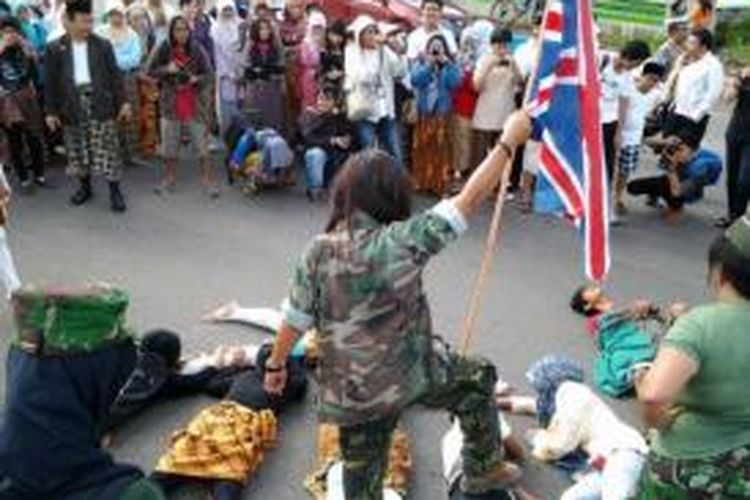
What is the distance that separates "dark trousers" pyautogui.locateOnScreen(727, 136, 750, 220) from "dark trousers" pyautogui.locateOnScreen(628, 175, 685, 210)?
0.47 m

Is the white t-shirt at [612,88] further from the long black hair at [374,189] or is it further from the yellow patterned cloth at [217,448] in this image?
the long black hair at [374,189]

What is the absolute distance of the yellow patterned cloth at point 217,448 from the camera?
17.7ft

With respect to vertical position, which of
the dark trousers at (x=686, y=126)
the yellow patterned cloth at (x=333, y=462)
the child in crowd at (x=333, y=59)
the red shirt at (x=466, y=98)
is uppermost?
the child in crowd at (x=333, y=59)

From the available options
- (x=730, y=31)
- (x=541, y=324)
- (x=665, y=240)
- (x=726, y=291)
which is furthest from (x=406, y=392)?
(x=730, y=31)

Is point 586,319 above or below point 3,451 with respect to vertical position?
below

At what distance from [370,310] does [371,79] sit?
604 cm

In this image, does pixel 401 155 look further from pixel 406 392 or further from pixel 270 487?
pixel 406 392

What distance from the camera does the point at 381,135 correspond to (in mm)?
10359

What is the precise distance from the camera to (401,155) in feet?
34.5

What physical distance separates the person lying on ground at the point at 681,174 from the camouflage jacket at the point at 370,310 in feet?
19.9

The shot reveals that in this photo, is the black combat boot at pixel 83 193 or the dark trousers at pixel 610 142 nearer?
the dark trousers at pixel 610 142

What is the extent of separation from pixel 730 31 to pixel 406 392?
45.4 feet

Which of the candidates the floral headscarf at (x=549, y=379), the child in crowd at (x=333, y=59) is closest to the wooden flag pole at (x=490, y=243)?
the floral headscarf at (x=549, y=379)


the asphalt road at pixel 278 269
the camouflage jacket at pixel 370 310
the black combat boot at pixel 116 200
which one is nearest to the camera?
the camouflage jacket at pixel 370 310
